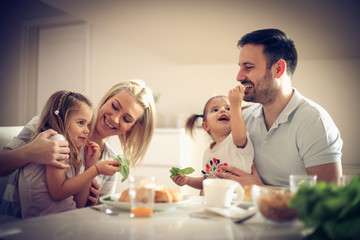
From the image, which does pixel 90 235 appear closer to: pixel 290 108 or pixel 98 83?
pixel 290 108

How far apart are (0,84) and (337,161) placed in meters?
4.43

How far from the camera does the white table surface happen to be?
0.65 m

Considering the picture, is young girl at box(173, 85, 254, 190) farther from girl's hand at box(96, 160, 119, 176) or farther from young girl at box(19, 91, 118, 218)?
young girl at box(19, 91, 118, 218)

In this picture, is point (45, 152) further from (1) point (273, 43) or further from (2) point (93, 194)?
(1) point (273, 43)

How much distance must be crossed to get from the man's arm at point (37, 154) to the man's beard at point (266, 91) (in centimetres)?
95

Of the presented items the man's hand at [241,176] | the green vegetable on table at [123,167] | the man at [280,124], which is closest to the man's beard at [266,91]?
the man at [280,124]

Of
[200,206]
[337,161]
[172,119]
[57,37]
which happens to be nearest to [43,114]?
[200,206]

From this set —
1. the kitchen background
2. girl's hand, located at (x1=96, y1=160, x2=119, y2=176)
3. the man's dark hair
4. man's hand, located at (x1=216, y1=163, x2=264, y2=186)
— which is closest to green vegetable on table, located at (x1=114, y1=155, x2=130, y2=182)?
girl's hand, located at (x1=96, y1=160, x2=119, y2=176)

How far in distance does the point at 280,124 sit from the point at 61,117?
0.99 m

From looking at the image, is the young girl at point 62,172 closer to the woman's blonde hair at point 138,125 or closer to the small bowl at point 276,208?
the woman's blonde hair at point 138,125

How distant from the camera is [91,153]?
57.2 inches

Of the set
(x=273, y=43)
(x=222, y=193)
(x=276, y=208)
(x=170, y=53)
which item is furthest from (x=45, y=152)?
(x=170, y=53)

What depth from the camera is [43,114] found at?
127cm

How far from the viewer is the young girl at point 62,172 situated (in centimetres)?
111
